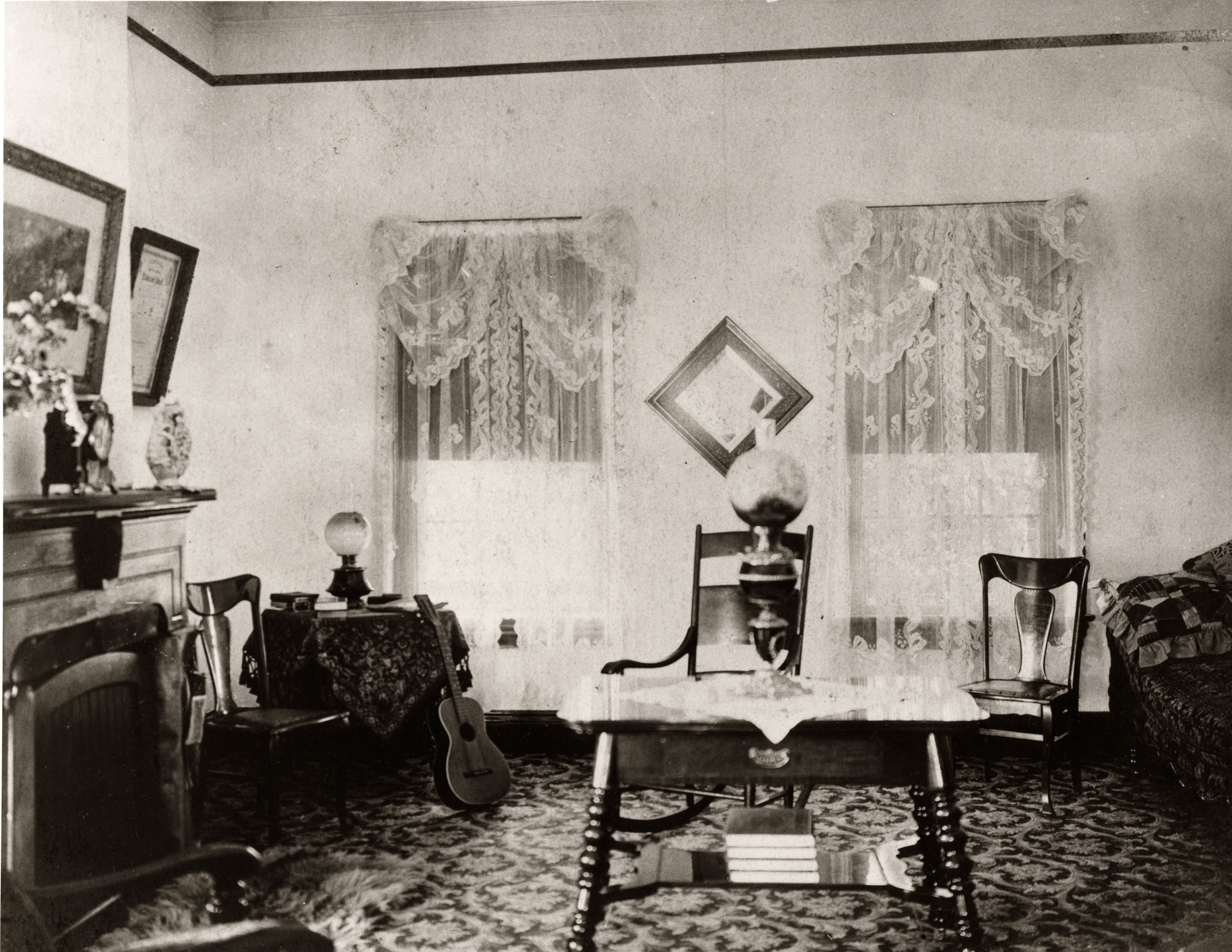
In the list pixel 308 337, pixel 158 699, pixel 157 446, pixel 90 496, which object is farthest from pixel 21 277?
pixel 308 337

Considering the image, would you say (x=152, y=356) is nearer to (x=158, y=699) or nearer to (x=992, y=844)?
(x=158, y=699)

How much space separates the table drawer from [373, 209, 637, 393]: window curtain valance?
8.79ft

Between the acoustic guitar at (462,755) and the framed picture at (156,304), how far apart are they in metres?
1.58

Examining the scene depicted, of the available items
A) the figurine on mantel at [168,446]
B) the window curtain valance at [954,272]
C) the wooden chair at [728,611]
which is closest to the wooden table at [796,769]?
the wooden chair at [728,611]

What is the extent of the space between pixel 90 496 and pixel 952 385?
3.85m

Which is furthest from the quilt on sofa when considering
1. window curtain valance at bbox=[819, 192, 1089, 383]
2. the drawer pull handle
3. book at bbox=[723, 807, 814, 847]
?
the drawer pull handle

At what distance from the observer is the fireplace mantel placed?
240cm

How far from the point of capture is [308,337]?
538cm

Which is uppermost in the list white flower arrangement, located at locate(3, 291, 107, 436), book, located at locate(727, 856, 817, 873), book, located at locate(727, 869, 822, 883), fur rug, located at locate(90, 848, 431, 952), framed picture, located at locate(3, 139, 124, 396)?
framed picture, located at locate(3, 139, 124, 396)

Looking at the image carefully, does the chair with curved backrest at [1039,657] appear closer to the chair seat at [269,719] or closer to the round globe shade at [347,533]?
the chair seat at [269,719]

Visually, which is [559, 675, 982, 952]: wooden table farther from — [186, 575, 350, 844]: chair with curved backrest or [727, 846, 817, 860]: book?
[186, 575, 350, 844]: chair with curved backrest

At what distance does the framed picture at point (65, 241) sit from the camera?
2.49 metres

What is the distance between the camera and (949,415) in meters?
5.18

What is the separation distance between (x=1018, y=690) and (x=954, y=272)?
1.96 metres
